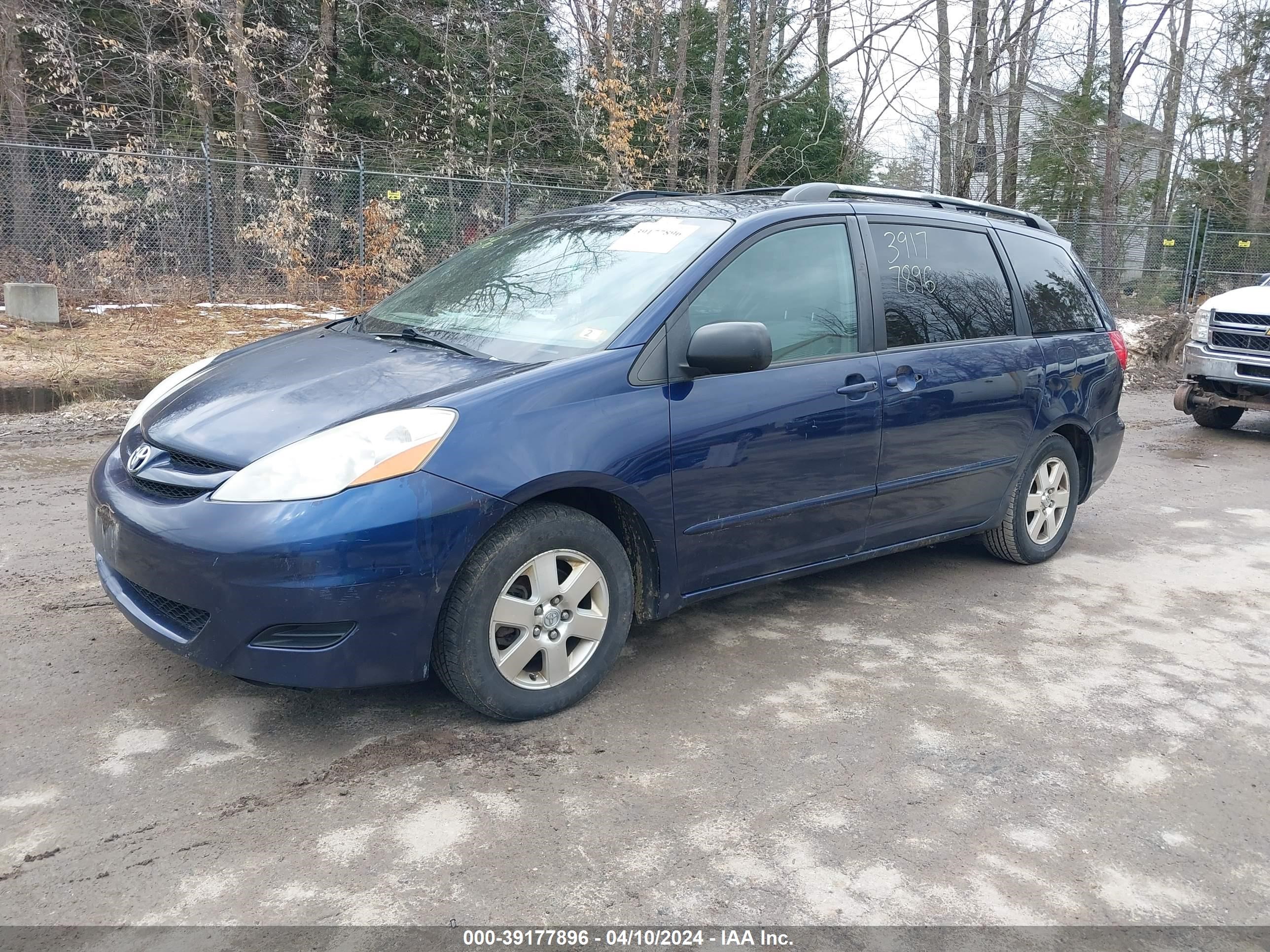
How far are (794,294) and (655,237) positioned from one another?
61cm

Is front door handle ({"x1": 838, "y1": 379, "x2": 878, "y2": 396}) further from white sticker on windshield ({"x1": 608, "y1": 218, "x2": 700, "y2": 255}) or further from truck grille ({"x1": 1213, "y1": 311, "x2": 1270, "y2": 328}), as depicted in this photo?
truck grille ({"x1": 1213, "y1": 311, "x2": 1270, "y2": 328})

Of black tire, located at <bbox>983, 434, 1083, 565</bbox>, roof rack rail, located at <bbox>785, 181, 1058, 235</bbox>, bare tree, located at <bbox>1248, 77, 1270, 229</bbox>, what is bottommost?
black tire, located at <bbox>983, 434, 1083, 565</bbox>

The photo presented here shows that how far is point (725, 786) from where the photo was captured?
3090 mm

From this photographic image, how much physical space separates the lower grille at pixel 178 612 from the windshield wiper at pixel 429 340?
4.05 feet

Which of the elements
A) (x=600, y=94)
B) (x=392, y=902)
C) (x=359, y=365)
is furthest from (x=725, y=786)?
(x=600, y=94)

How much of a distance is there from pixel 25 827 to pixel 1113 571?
501 centimetres

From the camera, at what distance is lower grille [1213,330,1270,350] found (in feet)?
31.9

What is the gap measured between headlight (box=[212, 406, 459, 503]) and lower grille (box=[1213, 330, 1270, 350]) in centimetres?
929

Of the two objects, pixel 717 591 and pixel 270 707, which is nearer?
pixel 270 707

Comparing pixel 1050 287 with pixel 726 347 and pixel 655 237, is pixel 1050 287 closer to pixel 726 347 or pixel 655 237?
pixel 655 237

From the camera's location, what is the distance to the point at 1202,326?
10.3 m

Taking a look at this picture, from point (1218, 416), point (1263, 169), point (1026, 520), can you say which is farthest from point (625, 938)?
point (1263, 169)

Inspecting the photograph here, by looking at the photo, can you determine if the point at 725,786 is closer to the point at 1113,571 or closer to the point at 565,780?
the point at 565,780

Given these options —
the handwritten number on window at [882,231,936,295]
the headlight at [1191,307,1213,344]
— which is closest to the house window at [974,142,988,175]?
the headlight at [1191,307,1213,344]
